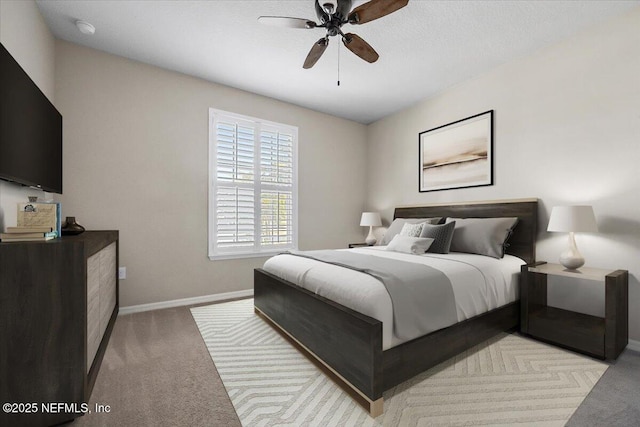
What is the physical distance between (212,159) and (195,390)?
2.57 metres

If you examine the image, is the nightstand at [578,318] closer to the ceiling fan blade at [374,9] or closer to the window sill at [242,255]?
the ceiling fan blade at [374,9]

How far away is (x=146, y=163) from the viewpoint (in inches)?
122

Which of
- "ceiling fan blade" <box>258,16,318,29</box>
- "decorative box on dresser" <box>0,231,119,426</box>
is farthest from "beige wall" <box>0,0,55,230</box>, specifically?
"ceiling fan blade" <box>258,16,318,29</box>

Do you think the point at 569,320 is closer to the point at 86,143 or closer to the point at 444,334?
the point at 444,334

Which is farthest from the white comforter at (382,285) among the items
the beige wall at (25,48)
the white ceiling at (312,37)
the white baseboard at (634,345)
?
the white ceiling at (312,37)

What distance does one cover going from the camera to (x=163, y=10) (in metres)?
2.29

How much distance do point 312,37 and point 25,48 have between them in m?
2.18

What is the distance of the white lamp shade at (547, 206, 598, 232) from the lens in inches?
87.7

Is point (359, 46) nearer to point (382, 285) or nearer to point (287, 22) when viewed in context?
point (287, 22)

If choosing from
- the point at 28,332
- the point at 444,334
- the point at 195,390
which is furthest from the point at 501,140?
the point at 28,332

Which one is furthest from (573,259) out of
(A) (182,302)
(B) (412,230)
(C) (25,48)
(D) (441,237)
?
(C) (25,48)

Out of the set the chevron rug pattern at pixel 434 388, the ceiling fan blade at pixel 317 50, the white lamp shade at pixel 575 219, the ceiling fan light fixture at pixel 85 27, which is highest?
the ceiling fan light fixture at pixel 85 27

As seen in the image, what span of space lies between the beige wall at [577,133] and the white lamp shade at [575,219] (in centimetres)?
31

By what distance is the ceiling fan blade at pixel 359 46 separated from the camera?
2.07 meters
